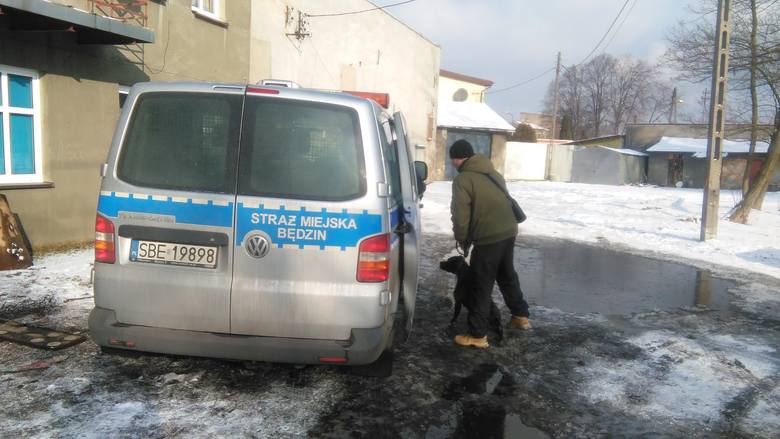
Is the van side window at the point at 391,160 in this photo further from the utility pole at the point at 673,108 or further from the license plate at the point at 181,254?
the utility pole at the point at 673,108

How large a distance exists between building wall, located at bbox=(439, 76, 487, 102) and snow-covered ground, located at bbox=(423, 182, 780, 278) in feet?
87.7

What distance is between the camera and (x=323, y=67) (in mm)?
18953

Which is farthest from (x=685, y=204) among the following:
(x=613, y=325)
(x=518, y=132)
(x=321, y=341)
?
(x=518, y=132)

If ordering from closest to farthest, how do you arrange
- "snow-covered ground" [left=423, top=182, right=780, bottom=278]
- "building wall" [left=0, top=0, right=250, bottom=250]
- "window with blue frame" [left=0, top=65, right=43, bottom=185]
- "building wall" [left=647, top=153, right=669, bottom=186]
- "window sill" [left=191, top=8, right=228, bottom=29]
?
"window with blue frame" [left=0, top=65, right=43, bottom=185] → "building wall" [left=0, top=0, right=250, bottom=250] → "snow-covered ground" [left=423, top=182, right=780, bottom=278] → "window sill" [left=191, top=8, right=228, bottom=29] → "building wall" [left=647, top=153, right=669, bottom=186]

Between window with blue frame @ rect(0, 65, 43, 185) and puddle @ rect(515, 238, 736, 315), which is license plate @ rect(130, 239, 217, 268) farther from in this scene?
window with blue frame @ rect(0, 65, 43, 185)

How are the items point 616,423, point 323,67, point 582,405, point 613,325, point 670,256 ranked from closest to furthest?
point 616,423, point 582,405, point 613,325, point 670,256, point 323,67

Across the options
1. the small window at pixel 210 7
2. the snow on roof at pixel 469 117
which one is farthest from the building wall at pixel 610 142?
the small window at pixel 210 7

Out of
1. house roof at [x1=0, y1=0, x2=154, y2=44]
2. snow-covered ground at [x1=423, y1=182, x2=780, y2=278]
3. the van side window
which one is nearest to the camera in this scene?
the van side window

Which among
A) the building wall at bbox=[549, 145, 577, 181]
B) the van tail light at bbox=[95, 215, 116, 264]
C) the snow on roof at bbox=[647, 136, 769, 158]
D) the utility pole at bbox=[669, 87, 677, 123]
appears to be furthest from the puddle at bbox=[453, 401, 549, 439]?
the utility pole at bbox=[669, 87, 677, 123]

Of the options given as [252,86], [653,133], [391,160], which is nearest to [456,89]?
[653,133]

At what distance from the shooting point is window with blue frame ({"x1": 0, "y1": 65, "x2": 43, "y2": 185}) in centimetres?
766

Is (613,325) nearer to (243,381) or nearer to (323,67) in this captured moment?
(243,381)

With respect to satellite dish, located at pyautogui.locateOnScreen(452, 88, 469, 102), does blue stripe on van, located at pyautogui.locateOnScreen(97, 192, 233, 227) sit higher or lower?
lower

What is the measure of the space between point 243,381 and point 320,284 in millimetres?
1067
